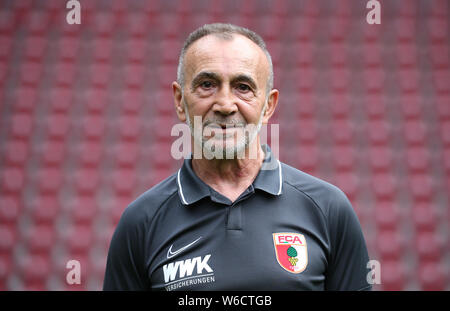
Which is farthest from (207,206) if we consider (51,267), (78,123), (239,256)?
(78,123)

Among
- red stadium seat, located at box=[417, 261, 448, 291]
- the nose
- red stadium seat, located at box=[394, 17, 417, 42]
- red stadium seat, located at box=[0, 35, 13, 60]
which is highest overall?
red stadium seat, located at box=[394, 17, 417, 42]

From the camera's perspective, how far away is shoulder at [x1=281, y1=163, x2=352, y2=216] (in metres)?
0.73

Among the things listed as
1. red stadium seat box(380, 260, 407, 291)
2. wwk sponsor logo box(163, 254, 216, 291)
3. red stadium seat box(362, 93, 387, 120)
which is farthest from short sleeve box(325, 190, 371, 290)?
red stadium seat box(362, 93, 387, 120)

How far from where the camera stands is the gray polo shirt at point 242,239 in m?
0.67

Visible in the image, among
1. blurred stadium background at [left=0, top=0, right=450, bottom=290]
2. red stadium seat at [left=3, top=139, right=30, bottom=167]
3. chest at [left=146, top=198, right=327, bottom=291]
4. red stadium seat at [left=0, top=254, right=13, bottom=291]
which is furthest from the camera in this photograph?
red stadium seat at [left=3, top=139, right=30, bottom=167]

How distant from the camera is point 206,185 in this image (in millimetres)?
758

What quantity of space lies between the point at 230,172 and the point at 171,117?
1743 mm

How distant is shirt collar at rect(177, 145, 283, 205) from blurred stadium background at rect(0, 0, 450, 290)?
157 centimetres

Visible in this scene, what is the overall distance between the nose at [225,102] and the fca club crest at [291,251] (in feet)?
0.70

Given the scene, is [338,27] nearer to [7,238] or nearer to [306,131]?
[306,131]

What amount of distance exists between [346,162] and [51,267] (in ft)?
5.25

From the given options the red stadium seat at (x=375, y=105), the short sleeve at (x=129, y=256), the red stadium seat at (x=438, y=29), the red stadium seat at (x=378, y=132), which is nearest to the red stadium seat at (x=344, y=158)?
the red stadium seat at (x=378, y=132)

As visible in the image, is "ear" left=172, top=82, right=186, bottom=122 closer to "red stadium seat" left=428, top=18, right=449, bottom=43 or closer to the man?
the man

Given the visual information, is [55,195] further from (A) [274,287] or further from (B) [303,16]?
(A) [274,287]
